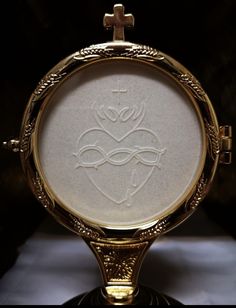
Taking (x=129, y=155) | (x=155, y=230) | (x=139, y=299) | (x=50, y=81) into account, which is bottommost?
(x=139, y=299)

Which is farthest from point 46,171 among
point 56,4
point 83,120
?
point 56,4

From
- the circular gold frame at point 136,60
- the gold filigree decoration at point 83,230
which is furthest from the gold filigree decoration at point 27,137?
the gold filigree decoration at point 83,230

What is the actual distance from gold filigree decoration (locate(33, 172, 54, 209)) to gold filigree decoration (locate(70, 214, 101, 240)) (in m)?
0.04

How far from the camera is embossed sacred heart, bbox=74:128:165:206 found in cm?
62

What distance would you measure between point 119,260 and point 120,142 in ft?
0.56

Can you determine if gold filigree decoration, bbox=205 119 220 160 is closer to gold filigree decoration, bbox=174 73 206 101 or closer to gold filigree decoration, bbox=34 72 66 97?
gold filigree decoration, bbox=174 73 206 101

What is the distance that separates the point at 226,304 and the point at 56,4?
0.61 metres

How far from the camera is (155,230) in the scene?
0.62 meters

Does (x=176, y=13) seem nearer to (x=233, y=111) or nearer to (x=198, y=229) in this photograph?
(x=233, y=111)

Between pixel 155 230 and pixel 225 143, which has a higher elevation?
pixel 225 143

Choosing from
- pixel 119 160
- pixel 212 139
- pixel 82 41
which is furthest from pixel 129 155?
pixel 82 41

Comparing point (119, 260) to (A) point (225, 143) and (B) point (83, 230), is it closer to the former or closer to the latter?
(B) point (83, 230)

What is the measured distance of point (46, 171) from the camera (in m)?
0.63

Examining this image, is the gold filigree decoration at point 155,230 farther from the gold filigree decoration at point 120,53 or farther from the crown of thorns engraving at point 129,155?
the gold filigree decoration at point 120,53
